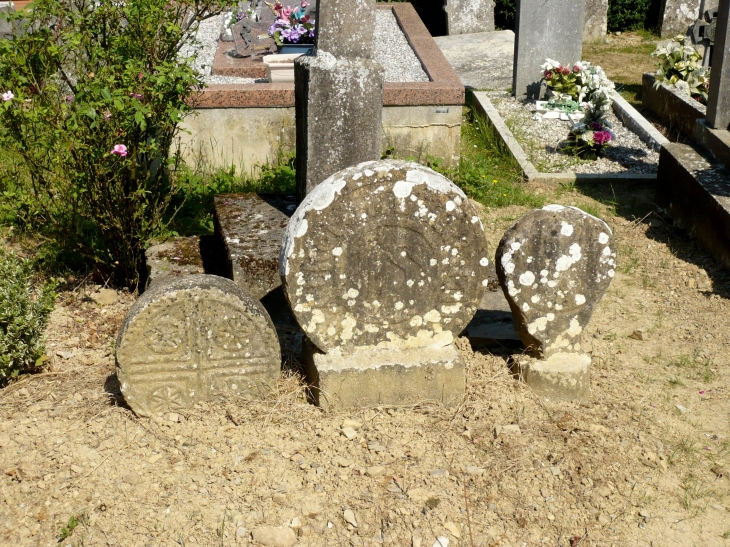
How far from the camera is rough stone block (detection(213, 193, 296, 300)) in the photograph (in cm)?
493

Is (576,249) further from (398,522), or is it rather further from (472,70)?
(472,70)

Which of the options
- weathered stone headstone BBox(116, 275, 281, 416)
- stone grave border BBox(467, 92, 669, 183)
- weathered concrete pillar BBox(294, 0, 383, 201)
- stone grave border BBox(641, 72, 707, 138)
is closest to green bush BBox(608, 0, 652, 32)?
stone grave border BBox(641, 72, 707, 138)

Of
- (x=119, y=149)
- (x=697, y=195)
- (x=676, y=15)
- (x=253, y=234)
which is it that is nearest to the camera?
(x=119, y=149)

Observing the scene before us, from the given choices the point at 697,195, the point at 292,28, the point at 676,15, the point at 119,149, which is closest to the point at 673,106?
the point at 697,195

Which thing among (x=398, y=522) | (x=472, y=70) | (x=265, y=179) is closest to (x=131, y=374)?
(x=398, y=522)

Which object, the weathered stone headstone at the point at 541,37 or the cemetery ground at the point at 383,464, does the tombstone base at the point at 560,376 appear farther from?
the weathered stone headstone at the point at 541,37

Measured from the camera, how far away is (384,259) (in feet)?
13.4

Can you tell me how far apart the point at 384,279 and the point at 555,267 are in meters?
0.81

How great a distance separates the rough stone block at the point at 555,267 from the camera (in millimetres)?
4082

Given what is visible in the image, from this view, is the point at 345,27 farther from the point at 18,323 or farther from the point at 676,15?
the point at 676,15

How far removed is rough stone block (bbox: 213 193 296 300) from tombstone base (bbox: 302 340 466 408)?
0.81 metres

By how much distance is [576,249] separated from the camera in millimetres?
4098

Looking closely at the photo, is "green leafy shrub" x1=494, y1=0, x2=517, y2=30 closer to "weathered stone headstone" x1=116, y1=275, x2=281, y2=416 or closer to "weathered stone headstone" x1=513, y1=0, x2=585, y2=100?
"weathered stone headstone" x1=513, y1=0, x2=585, y2=100

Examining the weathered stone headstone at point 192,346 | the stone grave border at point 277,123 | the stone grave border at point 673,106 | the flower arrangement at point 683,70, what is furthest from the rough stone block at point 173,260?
the flower arrangement at point 683,70
